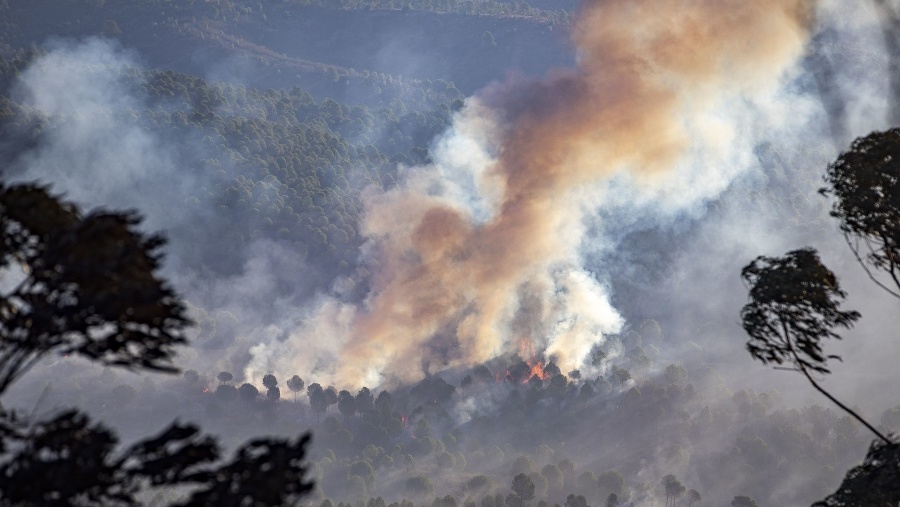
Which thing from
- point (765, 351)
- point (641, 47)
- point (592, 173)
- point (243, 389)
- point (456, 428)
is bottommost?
point (765, 351)

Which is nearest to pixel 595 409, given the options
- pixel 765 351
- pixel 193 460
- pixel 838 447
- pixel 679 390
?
pixel 679 390

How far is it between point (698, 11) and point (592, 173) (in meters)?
31.0

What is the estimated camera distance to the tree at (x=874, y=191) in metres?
30.8

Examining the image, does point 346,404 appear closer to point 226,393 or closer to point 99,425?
point 226,393

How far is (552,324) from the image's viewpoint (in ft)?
571

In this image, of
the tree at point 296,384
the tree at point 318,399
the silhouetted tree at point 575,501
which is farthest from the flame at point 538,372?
the silhouetted tree at point 575,501

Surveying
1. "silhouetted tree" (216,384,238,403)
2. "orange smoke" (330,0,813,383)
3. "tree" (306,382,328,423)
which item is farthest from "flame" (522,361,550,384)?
"silhouetted tree" (216,384,238,403)

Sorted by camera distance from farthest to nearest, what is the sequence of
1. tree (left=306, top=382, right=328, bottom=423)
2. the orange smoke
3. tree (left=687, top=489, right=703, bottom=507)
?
1. tree (left=306, top=382, right=328, bottom=423)
2. the orange smoke
3. tree (left=687, top=489, right=703, bottom=507)

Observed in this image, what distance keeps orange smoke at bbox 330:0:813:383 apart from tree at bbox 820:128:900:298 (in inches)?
4469

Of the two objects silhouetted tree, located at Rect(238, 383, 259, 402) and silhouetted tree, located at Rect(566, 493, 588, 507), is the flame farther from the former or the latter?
silhouetted tree, located at Rect(238, 383, 259, 402)

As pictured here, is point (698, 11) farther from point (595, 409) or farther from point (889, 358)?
point (889, 358)

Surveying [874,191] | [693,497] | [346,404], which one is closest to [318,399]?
[346,404]

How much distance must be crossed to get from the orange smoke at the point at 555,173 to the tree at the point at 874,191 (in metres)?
114

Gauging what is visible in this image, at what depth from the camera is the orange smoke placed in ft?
473
